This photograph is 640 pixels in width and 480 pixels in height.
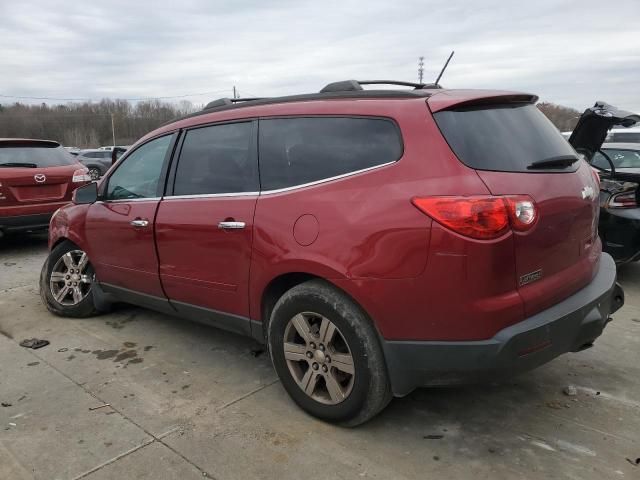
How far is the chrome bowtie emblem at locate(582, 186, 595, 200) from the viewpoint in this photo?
2.77 meters

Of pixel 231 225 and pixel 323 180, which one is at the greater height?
pixel 323 180

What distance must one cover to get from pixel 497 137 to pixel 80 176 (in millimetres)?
6765

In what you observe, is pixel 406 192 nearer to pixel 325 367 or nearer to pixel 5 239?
pixel 325 367

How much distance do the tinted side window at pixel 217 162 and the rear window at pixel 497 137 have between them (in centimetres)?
120

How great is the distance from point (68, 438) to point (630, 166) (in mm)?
6664

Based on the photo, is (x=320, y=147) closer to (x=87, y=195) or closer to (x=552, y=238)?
(x=552, y=238)

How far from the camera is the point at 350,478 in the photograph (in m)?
2.45

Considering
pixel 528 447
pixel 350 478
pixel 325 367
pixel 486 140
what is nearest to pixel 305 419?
pixel 325 367

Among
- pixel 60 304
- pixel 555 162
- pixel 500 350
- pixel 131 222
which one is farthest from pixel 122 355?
pixel 555 162

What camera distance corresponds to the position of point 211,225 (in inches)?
128

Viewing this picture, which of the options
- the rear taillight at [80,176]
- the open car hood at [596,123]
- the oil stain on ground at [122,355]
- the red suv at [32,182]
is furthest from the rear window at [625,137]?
the oil stain on ground at [122,355]

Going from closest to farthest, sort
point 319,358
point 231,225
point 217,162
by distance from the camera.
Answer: point 319,358 < point 231,225 < point 217,162

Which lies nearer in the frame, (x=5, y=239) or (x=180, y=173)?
(x=180, y=173)

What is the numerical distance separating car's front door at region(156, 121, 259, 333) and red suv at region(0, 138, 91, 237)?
449 centimetres
